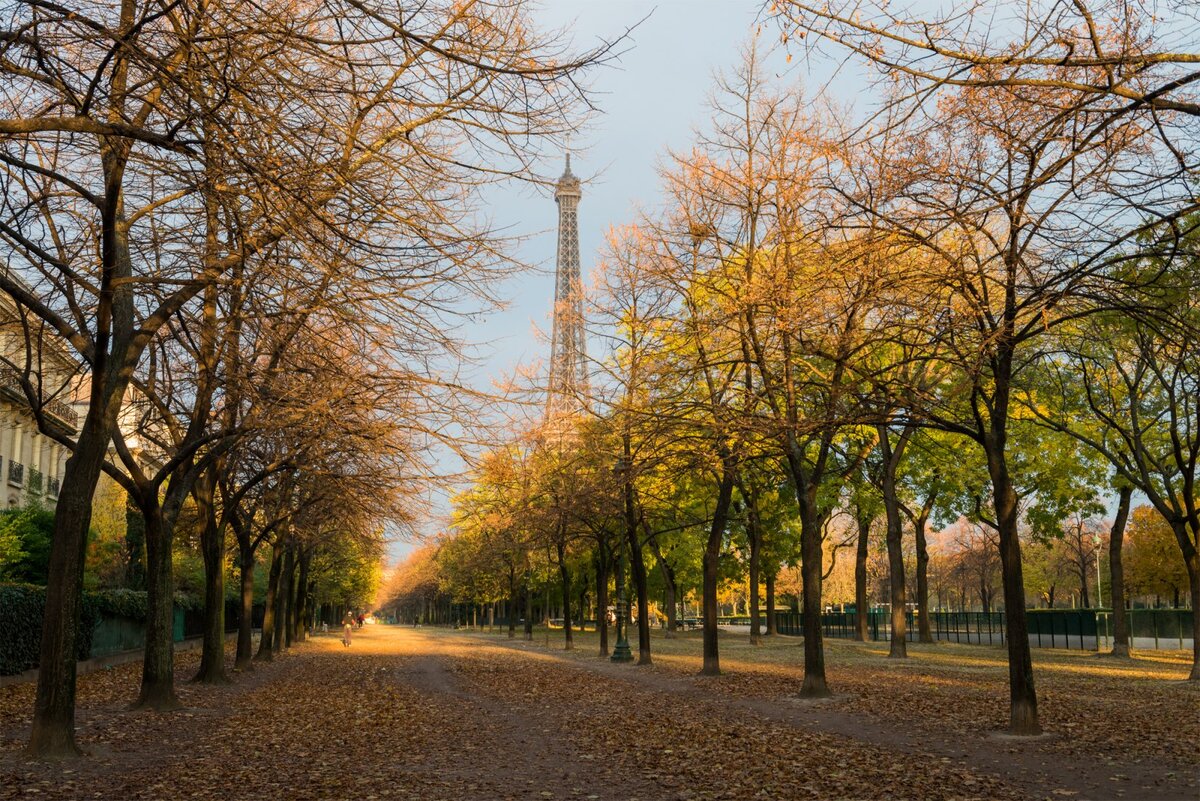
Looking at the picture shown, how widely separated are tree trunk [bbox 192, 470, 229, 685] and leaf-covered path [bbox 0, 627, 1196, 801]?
1846 mm

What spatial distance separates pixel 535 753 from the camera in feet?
40.7

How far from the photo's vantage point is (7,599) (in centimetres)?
2139

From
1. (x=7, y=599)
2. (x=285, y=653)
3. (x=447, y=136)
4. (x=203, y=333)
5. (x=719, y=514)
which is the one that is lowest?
(x=285, y=653)

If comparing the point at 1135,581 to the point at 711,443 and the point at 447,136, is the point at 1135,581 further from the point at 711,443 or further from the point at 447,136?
the point at 447,136

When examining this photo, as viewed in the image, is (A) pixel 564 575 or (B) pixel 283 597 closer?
(B) pixel 283 597

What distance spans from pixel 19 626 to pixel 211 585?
4.17 meters

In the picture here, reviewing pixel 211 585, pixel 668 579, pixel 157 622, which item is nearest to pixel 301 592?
pixel 668 579

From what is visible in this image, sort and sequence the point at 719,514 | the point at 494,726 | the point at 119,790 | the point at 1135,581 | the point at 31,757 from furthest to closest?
1. the point at 1135,581
2. the point at 719,514
3. the point at 494,726
4. the point at 31,757
5. the point at 119,790

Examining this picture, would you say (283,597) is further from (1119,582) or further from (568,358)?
(1119,582)

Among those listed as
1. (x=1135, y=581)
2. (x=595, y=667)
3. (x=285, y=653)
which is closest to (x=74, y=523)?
(x=595, y=667)

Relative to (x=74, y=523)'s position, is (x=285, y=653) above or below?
below

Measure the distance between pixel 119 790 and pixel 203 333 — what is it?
6.71m

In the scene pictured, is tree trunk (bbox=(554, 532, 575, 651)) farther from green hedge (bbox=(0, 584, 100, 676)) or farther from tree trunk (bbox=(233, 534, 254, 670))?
green hedge (bbox=(0, 584, 100, 676))

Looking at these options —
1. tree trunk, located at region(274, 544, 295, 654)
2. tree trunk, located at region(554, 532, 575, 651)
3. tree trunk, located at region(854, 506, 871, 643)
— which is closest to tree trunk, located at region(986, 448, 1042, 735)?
tree trunk, located at region(554, 532, 575, 651)
